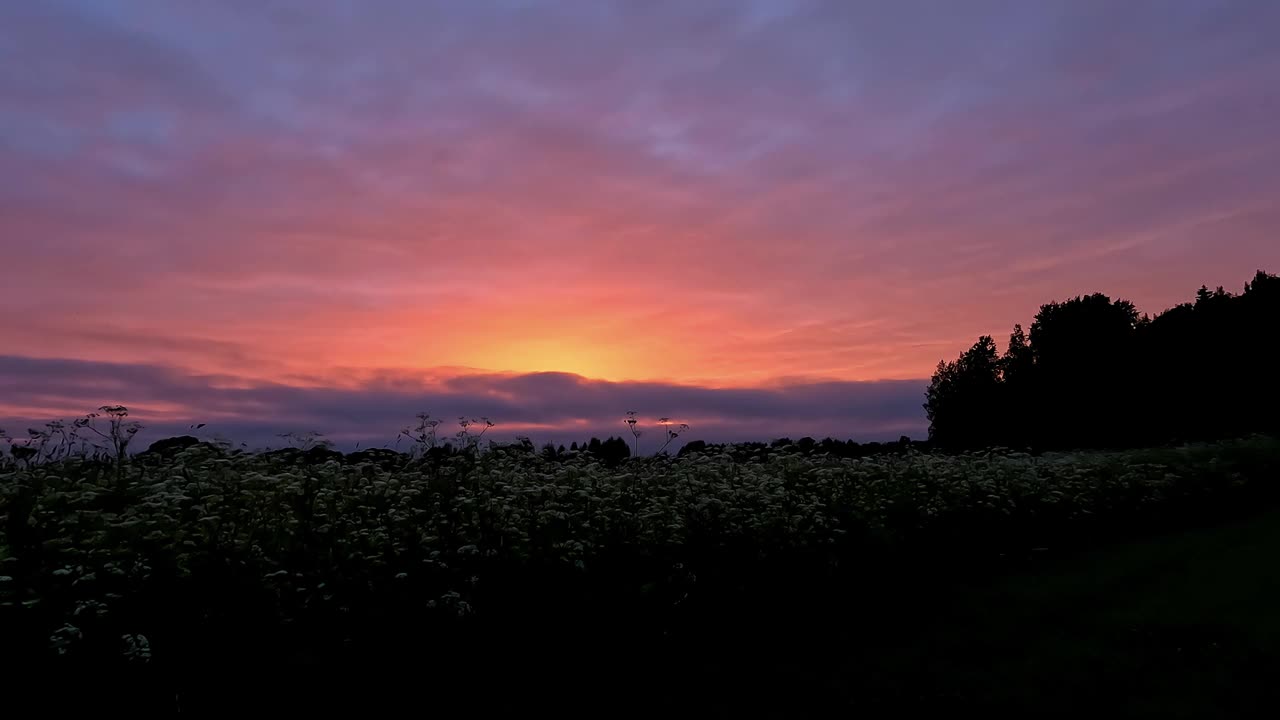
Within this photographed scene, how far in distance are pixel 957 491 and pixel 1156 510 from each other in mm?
6849

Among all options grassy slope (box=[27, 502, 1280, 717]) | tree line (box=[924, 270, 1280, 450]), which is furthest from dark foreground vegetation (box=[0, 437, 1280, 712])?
tree line (box=[924, 270, 1280, 450])

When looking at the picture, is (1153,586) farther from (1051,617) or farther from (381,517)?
(381,517)

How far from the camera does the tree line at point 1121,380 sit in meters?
43.0

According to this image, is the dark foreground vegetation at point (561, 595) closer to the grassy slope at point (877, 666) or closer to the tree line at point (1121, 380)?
the grassy slope at point (877, 666)

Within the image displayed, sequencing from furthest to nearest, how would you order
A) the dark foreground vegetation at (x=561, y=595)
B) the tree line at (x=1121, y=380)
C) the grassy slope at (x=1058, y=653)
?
the tree line at (x=1121, y=380) < the grassy slope at (x=1058, y=653) < the dark foreground vegetation at (x=561, y=595)

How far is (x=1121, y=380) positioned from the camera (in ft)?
146

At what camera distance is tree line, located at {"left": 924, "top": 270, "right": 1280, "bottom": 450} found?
141ft

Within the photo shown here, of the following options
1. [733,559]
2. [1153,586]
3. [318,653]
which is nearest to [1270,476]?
[1153,586]

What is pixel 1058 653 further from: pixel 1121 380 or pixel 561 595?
pixel 1121 380

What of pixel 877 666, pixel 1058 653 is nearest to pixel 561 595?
pixel 877 666

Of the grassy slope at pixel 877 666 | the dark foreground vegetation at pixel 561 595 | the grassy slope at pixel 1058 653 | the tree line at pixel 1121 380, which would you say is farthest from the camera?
the tree line at pixel 1121 380

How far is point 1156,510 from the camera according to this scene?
59.1 ft

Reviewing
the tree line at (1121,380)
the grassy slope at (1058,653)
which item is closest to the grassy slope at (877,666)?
the grassy slope at (1058,653)

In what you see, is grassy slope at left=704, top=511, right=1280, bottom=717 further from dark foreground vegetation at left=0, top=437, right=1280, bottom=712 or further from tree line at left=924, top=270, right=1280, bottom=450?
tree line at left=924, top=270, right=1280, bottom=450
